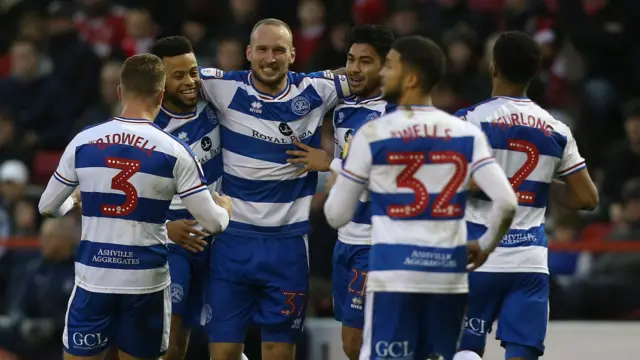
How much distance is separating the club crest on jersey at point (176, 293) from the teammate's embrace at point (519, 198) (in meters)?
2.05

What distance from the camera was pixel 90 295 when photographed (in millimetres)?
7570

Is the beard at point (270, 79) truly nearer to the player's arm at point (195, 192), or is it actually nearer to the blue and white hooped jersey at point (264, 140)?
the blue and white hooped jersey at point (264, 140)

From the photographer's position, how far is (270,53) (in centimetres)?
850

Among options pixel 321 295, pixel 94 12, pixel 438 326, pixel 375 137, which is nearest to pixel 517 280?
pixel 438 326

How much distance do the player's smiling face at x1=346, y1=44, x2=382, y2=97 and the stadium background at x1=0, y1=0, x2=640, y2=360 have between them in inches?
115

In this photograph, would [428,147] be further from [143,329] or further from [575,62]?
[575,62]

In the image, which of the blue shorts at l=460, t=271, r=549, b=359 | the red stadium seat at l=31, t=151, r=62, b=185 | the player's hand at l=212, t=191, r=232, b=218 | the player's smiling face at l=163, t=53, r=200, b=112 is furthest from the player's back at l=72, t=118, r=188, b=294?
the red stadium seat at l=31, t=151, r=62, b=185

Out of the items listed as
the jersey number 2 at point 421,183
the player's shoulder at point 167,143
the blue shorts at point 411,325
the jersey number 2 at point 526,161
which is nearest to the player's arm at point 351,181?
the jersey number 2 at point 421,183

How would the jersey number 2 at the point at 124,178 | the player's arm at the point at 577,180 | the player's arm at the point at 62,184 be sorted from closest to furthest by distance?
the jersey number 2 at the point at 124,178, the player's arm at the point at 62,184, the player's arm at the point at 577,180

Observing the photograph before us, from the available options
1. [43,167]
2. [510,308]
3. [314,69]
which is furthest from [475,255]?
[43,167]

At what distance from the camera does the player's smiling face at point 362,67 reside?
28.3ft

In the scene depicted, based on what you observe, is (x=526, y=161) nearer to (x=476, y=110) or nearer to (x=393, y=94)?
(x=476, y=110)

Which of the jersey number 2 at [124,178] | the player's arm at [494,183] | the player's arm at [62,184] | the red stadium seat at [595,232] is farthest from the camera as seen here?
the red stadium seat at [595,232]

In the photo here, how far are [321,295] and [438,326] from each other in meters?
4.48
